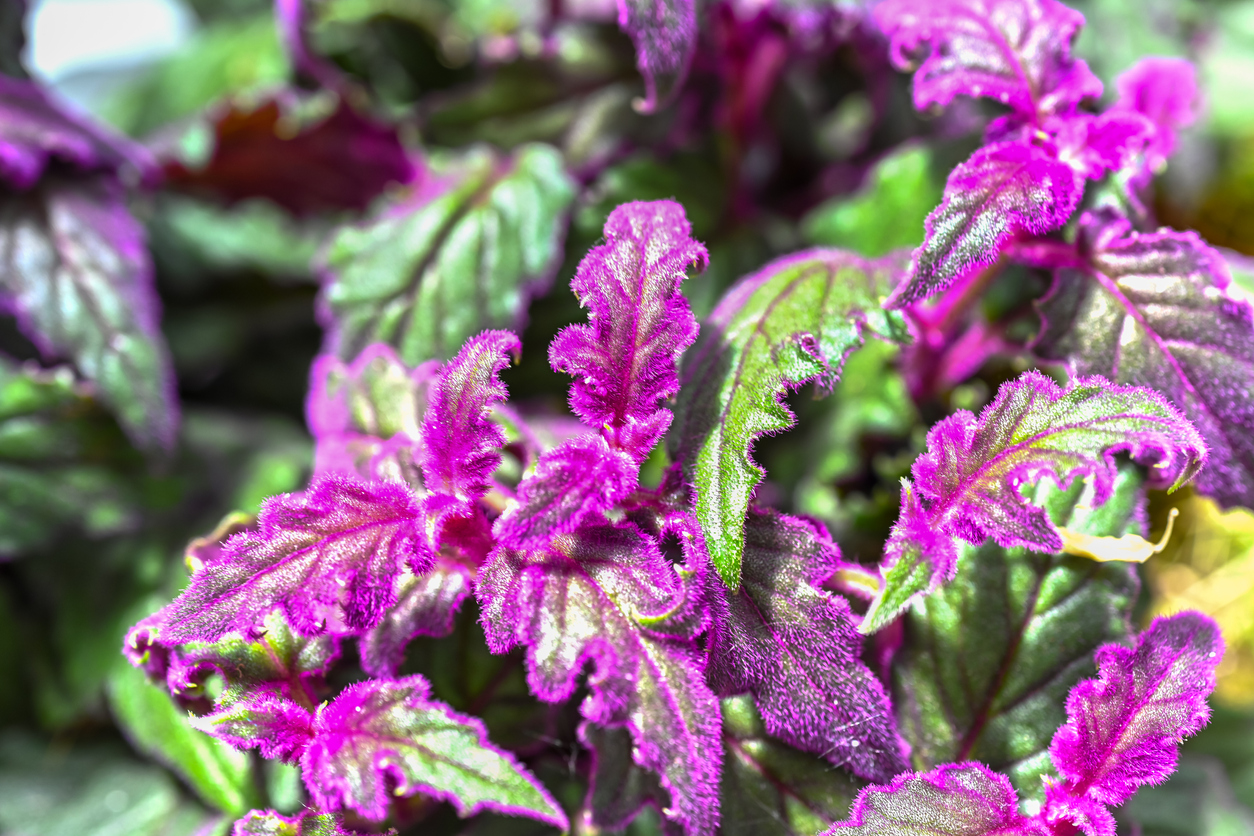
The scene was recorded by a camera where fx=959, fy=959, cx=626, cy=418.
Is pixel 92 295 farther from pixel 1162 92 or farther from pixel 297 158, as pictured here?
pixel 1162 92

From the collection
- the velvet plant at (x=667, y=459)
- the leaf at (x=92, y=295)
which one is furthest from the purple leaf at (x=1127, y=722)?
the leaf at (x=92, y=295)

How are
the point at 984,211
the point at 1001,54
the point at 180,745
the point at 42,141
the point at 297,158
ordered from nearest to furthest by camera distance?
the point at 984,211 < the point at 1001,54 < the point at 180,745 < the point at 42,141 < the point at 297,158

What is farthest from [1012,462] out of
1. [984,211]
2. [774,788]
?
[774,788]

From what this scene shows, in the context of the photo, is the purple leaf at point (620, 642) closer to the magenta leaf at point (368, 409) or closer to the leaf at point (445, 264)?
the magenta leaf at point (368, 409)

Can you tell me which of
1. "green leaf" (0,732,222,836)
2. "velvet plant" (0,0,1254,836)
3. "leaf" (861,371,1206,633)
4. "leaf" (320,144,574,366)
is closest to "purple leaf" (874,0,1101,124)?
"velvet plant" (0,0,1254,836)

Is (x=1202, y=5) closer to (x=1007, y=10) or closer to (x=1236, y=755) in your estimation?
(x=1007, y=10)

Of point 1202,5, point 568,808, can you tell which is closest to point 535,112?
point 568,808
